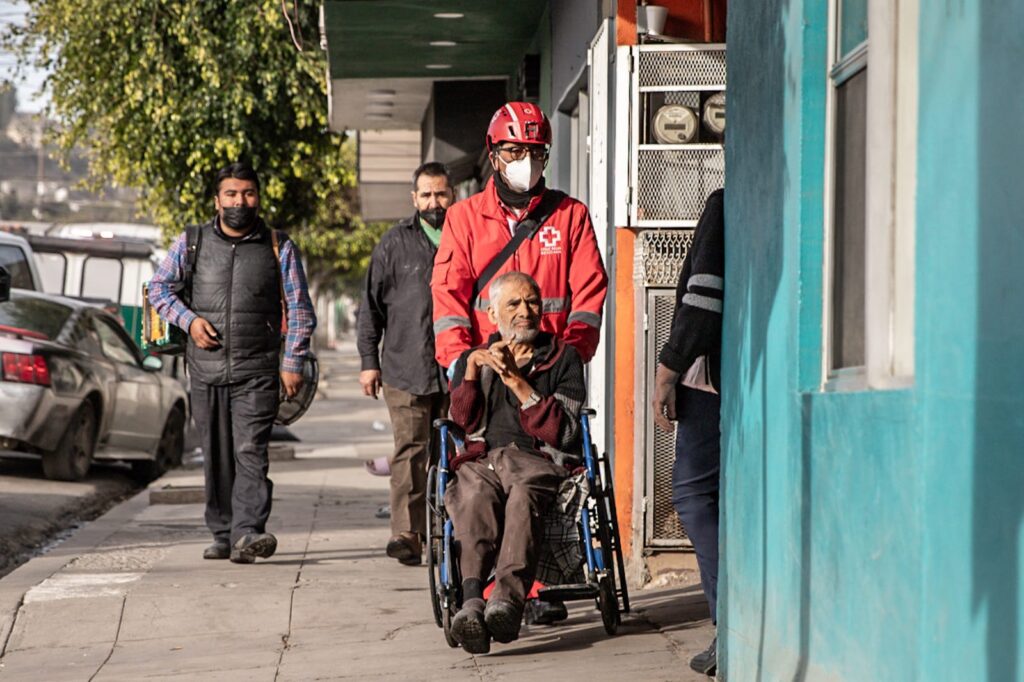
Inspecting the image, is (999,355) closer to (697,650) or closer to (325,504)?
(697,650)

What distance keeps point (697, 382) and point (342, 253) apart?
41.8 metres

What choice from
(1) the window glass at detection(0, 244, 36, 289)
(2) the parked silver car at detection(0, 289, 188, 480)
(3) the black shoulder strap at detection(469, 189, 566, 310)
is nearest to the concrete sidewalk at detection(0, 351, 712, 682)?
(3) the black shoulder strap at detection(469, 189, 566, 310)

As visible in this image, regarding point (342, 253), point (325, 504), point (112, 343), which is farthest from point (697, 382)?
point (342, 253)

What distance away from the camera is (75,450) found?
13992mm

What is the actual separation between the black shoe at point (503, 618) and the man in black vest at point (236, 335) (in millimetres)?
3087

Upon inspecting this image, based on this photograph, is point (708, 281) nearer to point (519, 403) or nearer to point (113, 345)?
point (519, 403)

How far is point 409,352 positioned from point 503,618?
120 inches

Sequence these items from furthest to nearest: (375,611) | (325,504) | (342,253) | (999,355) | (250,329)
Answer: (342,253), (325,504), (250,329), (375,611), (999,355)

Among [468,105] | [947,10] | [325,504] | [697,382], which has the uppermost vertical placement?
[468,105]

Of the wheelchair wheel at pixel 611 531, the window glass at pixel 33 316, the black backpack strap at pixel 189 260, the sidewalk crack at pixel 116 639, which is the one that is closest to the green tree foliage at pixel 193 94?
the window glass at pixel 33 316

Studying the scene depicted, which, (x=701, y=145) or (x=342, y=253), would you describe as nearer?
(x=701, y=145)

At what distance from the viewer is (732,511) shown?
5.21 metres

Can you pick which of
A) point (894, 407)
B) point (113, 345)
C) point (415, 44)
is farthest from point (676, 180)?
point (113, 345)

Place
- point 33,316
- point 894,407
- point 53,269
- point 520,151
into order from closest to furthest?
point 894,407
point 520,151
point 33,316
point 53,269
